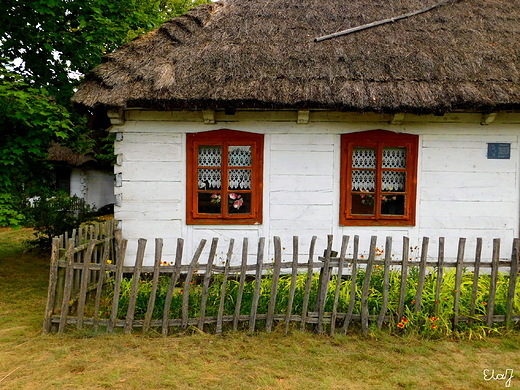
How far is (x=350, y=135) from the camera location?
18.4ft

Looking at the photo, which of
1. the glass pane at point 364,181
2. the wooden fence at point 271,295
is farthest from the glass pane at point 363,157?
the wooden fence at point 271,295

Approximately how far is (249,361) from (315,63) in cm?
425

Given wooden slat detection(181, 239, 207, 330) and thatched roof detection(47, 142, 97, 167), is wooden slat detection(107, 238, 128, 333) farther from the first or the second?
thatched roof detection(47, 142, 97, 167)

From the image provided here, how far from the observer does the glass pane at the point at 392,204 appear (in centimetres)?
569

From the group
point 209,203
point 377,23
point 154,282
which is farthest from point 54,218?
point 377,23

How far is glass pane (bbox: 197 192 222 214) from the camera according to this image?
562 centimetres

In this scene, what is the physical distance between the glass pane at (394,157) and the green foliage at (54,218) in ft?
22.5

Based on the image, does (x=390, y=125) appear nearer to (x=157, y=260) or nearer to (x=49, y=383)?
(x=157, y=260)

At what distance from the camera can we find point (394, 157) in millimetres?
5680

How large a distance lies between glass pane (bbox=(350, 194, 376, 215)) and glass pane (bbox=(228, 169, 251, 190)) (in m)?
1.68

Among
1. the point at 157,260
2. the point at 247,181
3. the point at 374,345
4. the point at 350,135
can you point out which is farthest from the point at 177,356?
the point at 350,135

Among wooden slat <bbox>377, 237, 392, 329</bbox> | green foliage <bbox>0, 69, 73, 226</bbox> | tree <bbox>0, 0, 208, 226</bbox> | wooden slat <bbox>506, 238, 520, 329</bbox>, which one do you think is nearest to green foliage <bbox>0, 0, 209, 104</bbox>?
tree <bbox>0, 0, 208, 226</bbox>

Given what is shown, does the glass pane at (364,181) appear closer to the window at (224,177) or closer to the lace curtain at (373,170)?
the lace curtain at (373,170)

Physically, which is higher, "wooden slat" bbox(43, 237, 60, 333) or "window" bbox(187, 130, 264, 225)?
"window" bbox(187, 130, 264, 225)
